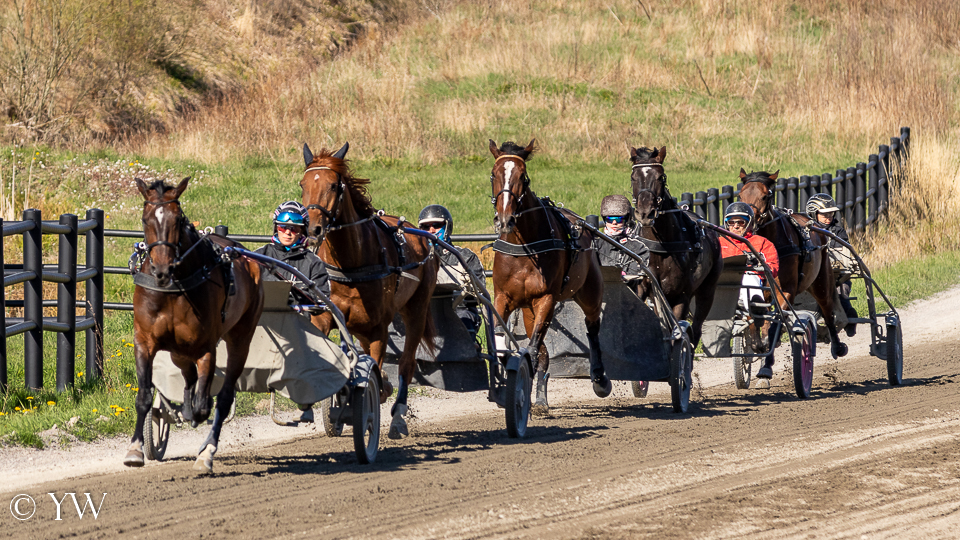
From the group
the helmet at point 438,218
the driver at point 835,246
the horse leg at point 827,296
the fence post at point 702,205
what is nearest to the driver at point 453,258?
the helmet at point 438,218

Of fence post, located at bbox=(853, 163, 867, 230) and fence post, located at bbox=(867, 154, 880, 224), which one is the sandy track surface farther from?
fence post, located at bbox=(867, 154, 880, 224)

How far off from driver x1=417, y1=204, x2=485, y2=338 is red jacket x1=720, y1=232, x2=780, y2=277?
2.41 m

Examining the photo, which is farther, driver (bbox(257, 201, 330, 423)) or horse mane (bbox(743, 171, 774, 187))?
horse mane (bbox(743, 171, 774, 187))

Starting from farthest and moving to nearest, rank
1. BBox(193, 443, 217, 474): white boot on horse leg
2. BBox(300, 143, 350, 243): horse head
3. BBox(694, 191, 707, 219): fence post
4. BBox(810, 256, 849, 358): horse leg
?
BBox(694, 191, 707, 219): fence post
BBox(810, 256, 849, 358): horse leg
BBox(300, 143, 350, 243): horse head
BBox(193, 443, 217, 474): white boot on horse leg

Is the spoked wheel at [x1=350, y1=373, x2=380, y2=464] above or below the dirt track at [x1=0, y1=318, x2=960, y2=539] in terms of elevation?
above

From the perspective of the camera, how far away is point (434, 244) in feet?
25.6

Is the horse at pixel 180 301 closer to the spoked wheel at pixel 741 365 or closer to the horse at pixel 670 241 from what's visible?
the horse at pixel 670 241

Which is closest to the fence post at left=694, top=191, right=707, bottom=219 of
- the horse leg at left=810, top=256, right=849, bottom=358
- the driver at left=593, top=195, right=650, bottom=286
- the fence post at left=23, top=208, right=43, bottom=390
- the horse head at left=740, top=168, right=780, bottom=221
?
the horse leg at left=810, top=256, right=849, bottom=358

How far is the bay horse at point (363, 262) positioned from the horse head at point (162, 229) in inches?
38.0

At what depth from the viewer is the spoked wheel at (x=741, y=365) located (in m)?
10.3

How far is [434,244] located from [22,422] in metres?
2.85

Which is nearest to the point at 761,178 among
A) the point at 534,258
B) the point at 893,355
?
the point at 893,355

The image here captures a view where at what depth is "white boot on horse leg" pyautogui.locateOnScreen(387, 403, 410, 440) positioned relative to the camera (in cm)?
748

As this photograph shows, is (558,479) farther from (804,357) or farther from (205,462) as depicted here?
(804,357)
